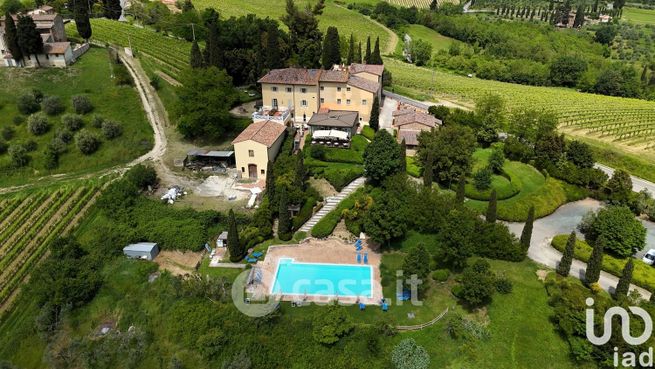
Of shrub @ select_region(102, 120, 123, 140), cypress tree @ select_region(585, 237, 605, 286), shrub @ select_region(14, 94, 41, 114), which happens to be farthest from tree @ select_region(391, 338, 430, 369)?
shrub @ select_region(14, 94, 41, 114)

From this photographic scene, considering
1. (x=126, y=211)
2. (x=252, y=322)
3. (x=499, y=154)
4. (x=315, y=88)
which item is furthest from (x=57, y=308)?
(x=499, y=154)

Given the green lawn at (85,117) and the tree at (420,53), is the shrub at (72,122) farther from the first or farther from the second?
the tree at (420,53)

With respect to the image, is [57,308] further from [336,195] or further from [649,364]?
[649,364]

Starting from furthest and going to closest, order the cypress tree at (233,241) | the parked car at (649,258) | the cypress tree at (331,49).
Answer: the cypress tree at (331,49) < the cypress tree at (233,241) < the parked car at (649,258)

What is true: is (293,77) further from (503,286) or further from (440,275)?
(503,286)

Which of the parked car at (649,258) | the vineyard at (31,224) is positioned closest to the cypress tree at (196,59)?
the vineyard at (31,224)

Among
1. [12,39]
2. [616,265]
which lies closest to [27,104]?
[12,39]

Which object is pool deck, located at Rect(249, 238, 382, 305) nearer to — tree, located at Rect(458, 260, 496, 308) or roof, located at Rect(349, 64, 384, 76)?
tree, located at Rect(458, 260, 496, 308)

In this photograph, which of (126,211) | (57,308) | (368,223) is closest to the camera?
(57,308)
